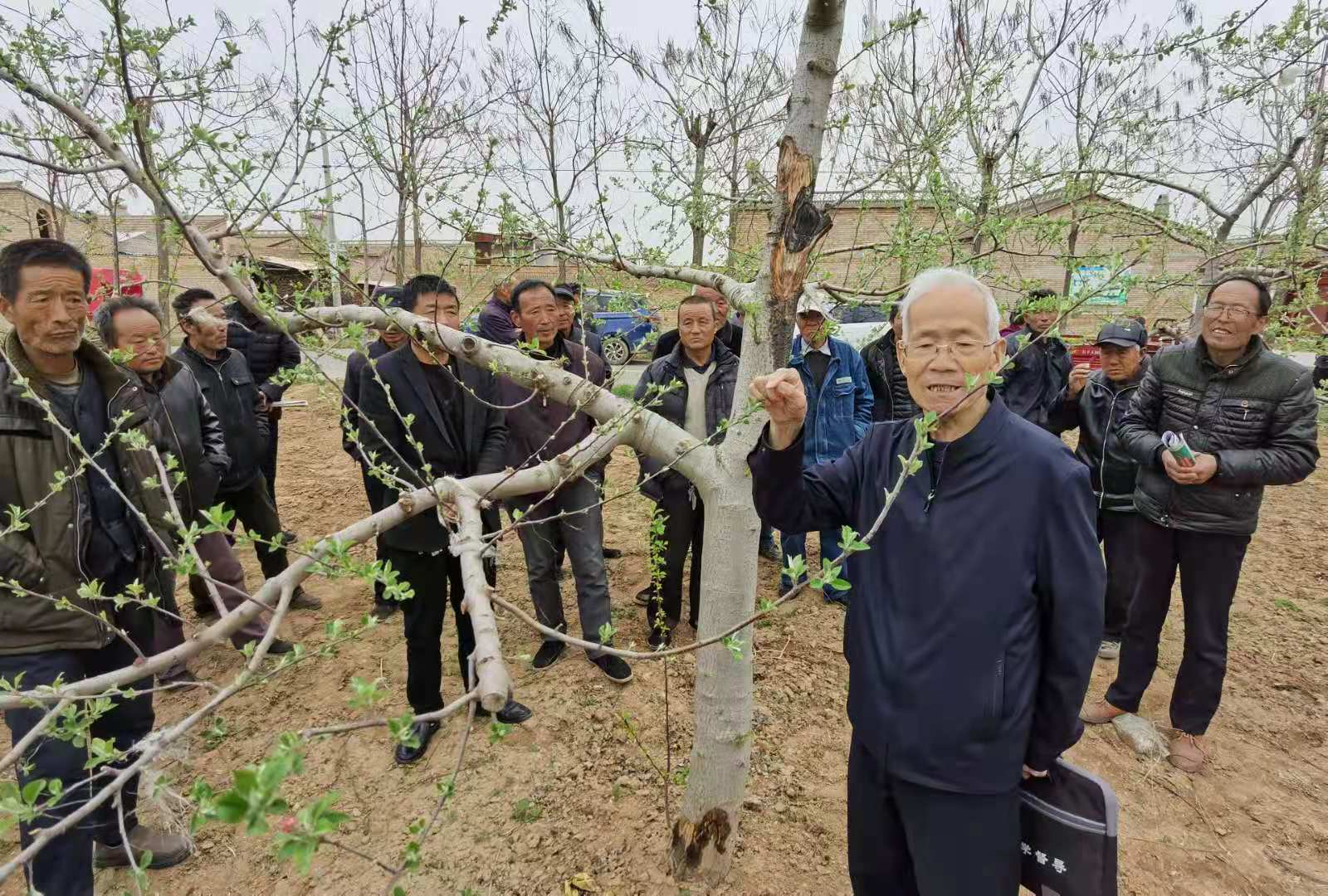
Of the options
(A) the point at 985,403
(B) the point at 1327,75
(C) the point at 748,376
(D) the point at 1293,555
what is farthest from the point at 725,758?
(B) the point at 1327,75

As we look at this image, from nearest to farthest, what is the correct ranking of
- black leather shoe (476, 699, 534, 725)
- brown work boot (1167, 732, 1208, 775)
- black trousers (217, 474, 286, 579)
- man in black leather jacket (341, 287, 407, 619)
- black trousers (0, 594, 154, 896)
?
black trousers (0, 594, 154, 896), brown work boot (1167, 732, 1208, 775), man in black leather jacket (341, 287, 407, 619), black leather shoe (476, 699, 534, 725), black trousers (217, 474, 286, 579)

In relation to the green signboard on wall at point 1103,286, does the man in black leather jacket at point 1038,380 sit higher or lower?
lower

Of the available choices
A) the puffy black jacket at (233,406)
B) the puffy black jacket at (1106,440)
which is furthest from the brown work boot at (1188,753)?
the puffy black jacket at (233,406)

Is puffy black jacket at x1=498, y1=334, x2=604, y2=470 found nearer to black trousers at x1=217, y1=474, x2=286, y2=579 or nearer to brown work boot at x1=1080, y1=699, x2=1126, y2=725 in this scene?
black trousers at x1=217, y1=474, x2=286, y2=579

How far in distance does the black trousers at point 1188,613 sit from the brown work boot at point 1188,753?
4 centimetres

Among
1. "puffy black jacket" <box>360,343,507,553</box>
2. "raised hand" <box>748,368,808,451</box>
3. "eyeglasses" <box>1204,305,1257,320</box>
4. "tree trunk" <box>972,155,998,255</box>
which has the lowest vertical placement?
"puffy black jacket" <box>360,343,507,553</box>

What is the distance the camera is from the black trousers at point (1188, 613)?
2936 mm

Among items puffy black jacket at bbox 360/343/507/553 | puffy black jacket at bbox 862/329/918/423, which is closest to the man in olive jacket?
puffy black jacket at bbox 360/343/507/553

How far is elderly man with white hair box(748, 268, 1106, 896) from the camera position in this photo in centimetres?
146

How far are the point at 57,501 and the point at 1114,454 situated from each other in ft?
16.0

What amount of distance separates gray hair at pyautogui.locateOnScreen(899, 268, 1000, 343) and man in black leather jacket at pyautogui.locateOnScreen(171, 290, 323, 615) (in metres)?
3.80

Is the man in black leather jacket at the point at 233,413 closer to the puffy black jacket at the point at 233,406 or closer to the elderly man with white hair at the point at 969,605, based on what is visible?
the puffy black jacket at the point at 233,406

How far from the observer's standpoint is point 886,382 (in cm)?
473

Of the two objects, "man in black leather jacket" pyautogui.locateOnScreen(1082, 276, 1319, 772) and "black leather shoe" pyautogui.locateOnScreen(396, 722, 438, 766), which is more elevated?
"man in black leather jacket" pyautogui.locateOnScreen(1082, 276, 1319, 772)
